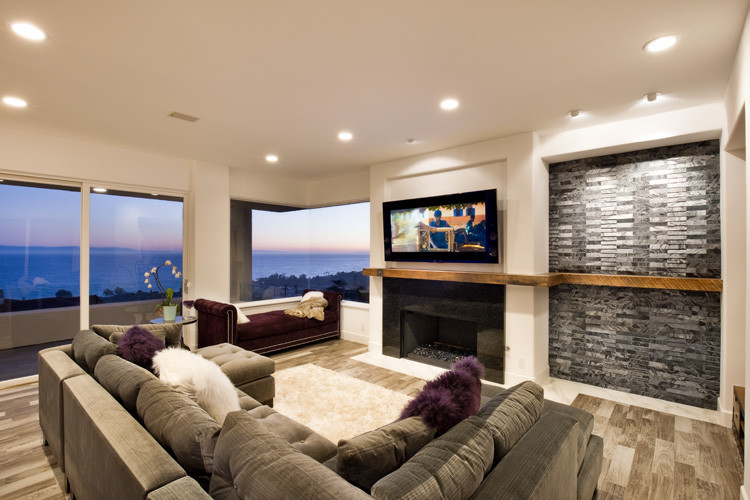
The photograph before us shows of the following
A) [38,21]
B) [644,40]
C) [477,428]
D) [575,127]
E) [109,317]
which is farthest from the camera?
[109,317]

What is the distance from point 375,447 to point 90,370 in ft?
6.72

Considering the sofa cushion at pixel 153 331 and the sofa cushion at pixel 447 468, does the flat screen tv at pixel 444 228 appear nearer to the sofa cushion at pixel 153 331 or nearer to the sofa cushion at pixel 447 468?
the sofa cushion at pixel 153 331

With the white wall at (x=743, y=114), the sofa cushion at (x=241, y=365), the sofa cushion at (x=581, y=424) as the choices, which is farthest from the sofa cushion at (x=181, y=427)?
the white wall at (x=743, y=114)

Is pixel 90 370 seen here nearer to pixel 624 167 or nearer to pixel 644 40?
pixel 644 40

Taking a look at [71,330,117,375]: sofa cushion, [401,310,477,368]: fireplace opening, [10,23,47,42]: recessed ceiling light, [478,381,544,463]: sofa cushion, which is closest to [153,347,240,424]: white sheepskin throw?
[71,330,117,375]: sofa cushion

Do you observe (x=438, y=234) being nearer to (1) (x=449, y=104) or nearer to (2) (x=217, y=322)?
(1) (x=449, y=104)

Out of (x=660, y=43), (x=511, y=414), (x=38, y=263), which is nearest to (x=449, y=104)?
(x=660, y=43)

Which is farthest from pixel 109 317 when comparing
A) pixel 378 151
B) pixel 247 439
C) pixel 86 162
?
pixel 247 439

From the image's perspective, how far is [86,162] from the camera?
407 centimetres

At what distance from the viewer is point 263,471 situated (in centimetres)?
105

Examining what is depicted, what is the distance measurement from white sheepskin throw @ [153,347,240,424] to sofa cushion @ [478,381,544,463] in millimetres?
1223

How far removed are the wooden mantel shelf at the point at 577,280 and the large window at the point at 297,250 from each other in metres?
1.85

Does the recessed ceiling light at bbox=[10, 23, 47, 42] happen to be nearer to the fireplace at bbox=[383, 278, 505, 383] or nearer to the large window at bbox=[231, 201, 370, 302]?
the large window at bbox=[231, 201, 370, 302]

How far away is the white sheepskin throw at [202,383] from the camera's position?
1.79 m
